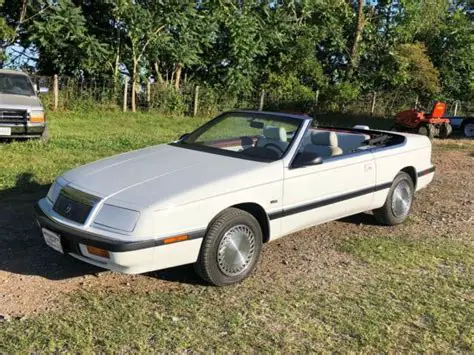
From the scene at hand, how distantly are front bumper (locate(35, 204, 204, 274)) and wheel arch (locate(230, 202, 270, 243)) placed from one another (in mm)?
550

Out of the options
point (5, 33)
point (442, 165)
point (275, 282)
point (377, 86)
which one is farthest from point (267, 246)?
point (377, 86)

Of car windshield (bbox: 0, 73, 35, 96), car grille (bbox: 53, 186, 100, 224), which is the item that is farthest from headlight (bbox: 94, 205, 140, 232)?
car windshield (bbox: 0, 73, 35, 96)

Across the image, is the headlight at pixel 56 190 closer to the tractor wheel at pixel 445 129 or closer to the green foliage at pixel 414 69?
the tractor wheel at pixel 445 129

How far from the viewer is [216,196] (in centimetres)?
399

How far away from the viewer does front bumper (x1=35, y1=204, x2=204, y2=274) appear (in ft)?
11.9

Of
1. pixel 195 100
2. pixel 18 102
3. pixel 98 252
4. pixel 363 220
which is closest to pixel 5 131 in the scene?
pixel 18 102

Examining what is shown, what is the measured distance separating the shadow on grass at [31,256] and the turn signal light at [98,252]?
0.71m

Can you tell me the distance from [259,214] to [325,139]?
1.67 m

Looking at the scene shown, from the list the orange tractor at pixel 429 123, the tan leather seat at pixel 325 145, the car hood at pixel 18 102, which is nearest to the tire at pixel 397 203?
the tan leather seat at pixel 325 145

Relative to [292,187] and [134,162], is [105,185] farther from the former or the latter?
[292,187]

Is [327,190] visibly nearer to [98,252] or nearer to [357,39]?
[98,252]

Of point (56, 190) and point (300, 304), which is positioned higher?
point (56, 190)

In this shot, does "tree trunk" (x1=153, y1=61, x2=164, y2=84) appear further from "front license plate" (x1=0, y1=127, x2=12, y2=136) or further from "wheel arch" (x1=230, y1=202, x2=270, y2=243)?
"wheel arch" (x1=230, y1=202, x2=270, y2=243)

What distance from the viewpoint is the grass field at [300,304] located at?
3371 mm
